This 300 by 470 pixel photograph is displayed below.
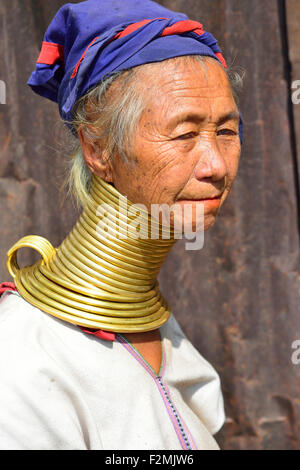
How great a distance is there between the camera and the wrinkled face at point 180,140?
4.64 ft

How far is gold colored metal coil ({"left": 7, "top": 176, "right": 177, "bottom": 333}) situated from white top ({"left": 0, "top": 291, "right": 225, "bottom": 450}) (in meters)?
0.06

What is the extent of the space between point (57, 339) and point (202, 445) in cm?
54

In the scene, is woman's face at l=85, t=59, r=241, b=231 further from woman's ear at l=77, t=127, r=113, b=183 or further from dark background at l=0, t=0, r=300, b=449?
dark background at l=0, t=0, r=300, b=449

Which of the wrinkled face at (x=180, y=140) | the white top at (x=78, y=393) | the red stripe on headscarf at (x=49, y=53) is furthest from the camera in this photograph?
the red stripe on headscarf at (x=49, y=53)

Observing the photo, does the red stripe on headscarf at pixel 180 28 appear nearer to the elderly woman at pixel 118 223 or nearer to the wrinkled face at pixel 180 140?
the elderly woman at pixel 118 223

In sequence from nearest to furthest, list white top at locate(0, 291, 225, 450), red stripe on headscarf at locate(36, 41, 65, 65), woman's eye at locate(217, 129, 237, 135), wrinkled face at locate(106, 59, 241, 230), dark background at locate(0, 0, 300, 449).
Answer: white top at locate(0, 291, 225, 450) < wrinkled face at locate(106, 59, 241, 230) < woman's eye at locate(217, 129, 237, 135) < red stripe on headscarf at locate(36, 41, 65, 65) < dark background at locate(0, 0, 300, 449)

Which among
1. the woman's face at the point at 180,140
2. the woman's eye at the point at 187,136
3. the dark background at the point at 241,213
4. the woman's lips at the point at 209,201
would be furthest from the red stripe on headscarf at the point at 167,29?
the dark background at the point at 241,213

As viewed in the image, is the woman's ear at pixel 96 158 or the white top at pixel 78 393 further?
the woman's ear at pixel 96 158

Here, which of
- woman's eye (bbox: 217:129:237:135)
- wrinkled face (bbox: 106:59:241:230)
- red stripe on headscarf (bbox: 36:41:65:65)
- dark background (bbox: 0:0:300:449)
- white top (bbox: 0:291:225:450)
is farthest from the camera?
dark background (bbox: 0:0:300:449)

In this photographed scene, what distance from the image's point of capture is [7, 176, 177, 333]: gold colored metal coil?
1503mm

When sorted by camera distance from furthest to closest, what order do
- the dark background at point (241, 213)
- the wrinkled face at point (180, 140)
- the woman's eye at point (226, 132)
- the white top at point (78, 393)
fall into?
1. the dark background at point (241, 213)
2. the woman's eye at point (226, 132)
3. the wrinkled face at point (180, 140)
4. the white top at point (78, 393)

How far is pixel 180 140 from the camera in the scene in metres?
1.43

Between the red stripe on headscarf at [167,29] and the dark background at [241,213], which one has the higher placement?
the red stripe on headscarf at [167,29]

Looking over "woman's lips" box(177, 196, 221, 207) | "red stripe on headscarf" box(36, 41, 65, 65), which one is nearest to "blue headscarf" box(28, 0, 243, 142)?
"red stripe on headscarf" box(36, 41, 65, 65)
